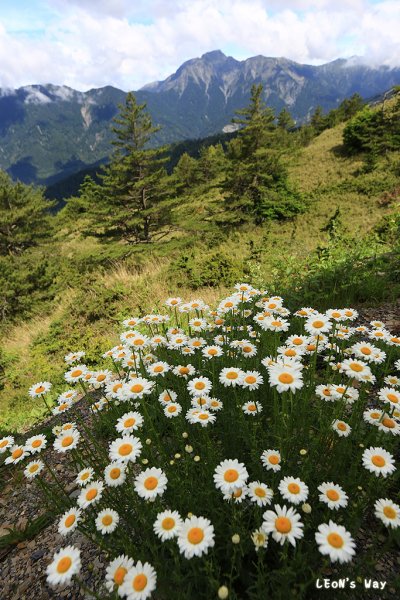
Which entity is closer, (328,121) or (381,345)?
(381,345)

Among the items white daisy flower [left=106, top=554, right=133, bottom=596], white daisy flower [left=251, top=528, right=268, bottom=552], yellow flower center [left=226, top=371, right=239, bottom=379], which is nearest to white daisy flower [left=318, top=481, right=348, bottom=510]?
white daisy flower [left=251, top=528, right=268, bottom=552]

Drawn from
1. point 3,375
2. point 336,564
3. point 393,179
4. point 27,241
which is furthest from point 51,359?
point 393,179

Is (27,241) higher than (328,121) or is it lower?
lower

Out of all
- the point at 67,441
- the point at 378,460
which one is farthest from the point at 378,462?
the point at 67,441

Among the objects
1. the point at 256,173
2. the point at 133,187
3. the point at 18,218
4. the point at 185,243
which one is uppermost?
the point at 18,218

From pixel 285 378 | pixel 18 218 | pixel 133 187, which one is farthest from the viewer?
pixel 18 218

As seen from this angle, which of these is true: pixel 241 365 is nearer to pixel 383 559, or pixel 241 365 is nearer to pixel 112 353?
pixel 112 353

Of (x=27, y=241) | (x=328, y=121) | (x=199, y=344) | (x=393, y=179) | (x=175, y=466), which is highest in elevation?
(x=328, y=121)

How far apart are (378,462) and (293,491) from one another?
562 mm

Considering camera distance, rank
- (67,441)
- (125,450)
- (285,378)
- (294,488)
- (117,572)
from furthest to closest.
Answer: (67,441) → (285,378) → (125,450) → (294,488) → (117,572)

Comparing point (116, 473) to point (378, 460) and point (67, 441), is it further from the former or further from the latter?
point (378, 460)

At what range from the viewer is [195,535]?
4.98 ft

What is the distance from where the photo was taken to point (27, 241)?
56.0 feet

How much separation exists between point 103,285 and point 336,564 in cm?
862
